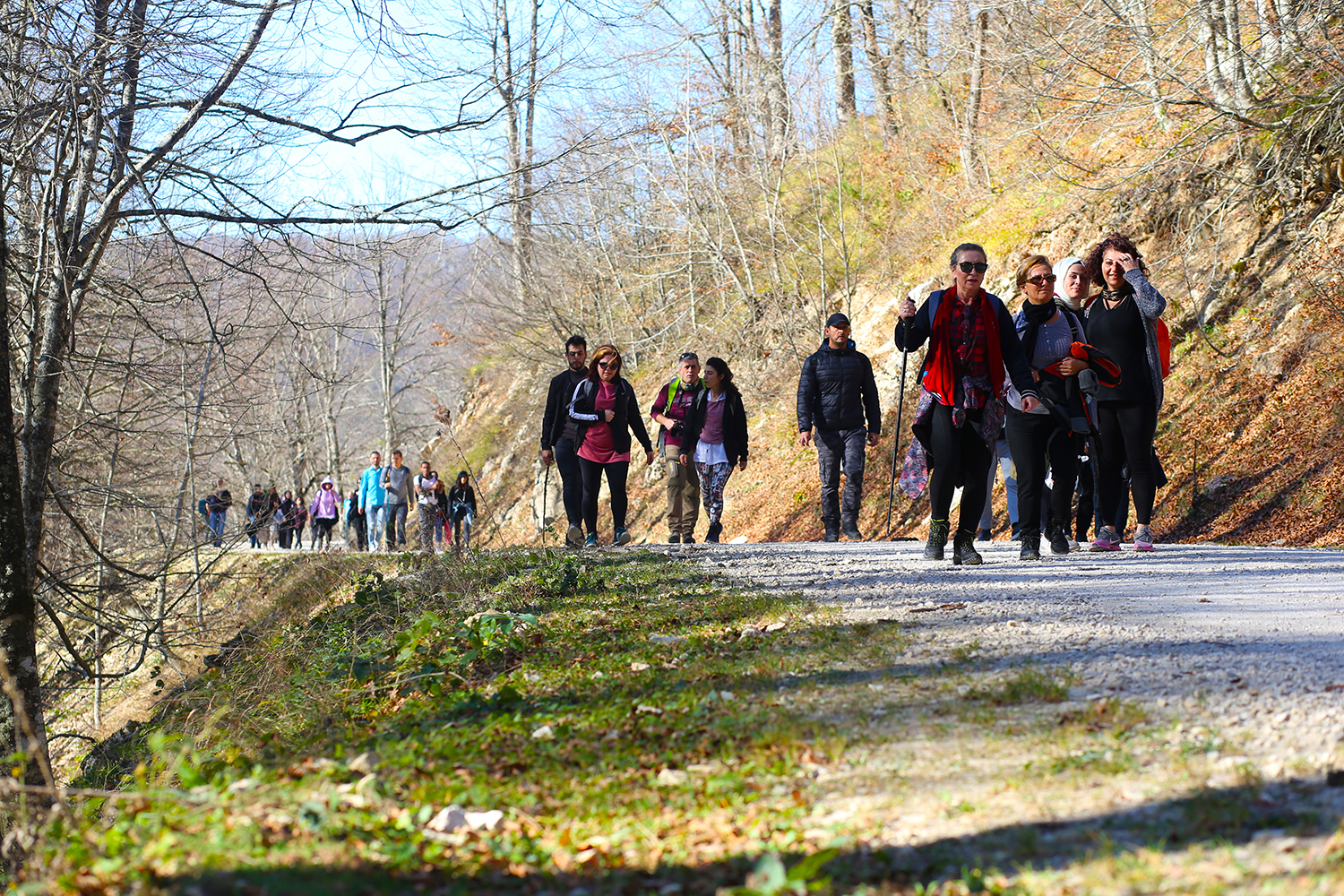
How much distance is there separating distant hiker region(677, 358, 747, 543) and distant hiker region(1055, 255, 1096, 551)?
3.41m

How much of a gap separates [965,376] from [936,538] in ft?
4.46

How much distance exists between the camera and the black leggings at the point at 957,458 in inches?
301

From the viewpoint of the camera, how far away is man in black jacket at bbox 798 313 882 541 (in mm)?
11719

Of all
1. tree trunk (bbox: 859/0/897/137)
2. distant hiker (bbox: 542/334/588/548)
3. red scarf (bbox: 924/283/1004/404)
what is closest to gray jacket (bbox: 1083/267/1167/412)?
red scarf (bbox: 924/283/1004/404)

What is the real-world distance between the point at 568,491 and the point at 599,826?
857 cm

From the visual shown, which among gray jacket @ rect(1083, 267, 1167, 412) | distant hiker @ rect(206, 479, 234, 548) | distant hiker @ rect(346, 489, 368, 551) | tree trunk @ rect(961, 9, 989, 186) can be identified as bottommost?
distant hiker @ rect(346, 489, 368, 551)

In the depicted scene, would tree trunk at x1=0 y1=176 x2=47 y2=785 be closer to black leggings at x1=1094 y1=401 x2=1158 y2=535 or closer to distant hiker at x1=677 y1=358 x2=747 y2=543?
distant hiker at x1=677 y1=358 x2=747 y2=543

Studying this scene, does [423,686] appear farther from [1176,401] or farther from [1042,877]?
[1176,401]

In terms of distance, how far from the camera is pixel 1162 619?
5.44 meters

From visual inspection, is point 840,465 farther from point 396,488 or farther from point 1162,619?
point 396,488

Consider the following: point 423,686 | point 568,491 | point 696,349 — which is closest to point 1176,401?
point 568,491

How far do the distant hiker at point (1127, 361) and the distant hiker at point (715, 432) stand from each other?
3946 mm

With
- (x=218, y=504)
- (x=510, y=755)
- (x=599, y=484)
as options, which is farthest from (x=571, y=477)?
(x=218, y=504)

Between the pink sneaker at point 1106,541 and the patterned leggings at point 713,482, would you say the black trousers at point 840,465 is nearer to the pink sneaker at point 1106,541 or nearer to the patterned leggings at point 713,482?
the patterned leggings at point 713,482
